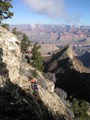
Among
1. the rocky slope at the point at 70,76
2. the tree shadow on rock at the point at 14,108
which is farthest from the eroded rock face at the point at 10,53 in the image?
the rocky slope at the point at 70,76

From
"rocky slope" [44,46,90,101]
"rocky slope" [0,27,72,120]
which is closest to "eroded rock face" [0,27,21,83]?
"rocky slope" [0,27,72,120]

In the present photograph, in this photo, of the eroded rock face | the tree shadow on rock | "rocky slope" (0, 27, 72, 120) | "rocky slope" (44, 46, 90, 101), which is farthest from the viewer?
"rocky slope" (44, 46, 90, 101)

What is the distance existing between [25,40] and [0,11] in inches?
2376

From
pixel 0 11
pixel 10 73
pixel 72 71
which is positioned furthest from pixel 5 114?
pixel 72 71

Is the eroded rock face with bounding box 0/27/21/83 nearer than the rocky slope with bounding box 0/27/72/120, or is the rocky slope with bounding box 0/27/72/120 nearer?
the rocky slope with bounding box 0/27/72/120

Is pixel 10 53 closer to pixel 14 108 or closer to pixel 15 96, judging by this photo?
pixel 15 96

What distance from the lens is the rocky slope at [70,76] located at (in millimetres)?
107438

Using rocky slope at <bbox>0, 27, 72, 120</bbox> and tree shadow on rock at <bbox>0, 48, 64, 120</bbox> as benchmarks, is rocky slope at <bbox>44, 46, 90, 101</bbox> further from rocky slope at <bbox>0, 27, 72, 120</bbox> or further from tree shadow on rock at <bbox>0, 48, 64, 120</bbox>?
tree shadow on rock at <bbox>0, 48, 64, 120</bbox>

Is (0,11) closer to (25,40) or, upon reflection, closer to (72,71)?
(25,40)

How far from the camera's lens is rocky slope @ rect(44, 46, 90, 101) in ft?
352

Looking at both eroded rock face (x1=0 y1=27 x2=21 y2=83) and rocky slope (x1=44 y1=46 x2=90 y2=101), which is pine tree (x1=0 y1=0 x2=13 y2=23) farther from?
rocky slope (x1=44 y1=46 x2=90 y2=101)

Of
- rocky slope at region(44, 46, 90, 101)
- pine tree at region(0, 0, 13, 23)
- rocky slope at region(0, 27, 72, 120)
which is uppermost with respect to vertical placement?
pine tree at region(0, 0, 13, 23)

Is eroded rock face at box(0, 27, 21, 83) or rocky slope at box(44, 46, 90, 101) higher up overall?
eroded rock face at box(0, 27, 21, 83)

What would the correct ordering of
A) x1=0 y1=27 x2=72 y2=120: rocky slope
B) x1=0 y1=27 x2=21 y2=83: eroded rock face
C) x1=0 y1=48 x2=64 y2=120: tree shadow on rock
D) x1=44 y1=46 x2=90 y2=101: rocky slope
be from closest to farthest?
x1=0 y1=48 x2=64 y2=120: tree shadow on rock < x1=0 y1=27 x2=72 y2=120: rocky slope < x1=0 y1=27 x2=21 y2=83: eroded rock face < x1=44 y1=46 x2=90 y2=101: rocky slope
